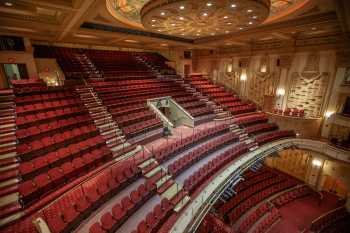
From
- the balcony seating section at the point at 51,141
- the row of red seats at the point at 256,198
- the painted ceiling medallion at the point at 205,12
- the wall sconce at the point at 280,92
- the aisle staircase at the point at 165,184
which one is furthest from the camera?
the wall sconce at the point at 280,92

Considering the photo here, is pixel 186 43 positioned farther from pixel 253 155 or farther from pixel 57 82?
pixel 57 82

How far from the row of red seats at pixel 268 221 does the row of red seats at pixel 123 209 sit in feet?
16.7

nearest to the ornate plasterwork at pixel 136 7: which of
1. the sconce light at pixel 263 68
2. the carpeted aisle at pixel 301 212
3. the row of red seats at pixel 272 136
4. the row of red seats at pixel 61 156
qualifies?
the row of red seats at pixel 61 156

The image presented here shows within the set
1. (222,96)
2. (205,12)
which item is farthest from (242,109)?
(205,12)

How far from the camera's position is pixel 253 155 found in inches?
314

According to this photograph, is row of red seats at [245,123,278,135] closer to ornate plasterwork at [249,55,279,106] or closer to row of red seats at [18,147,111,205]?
ornate plasterwork at [249,55,279,106]

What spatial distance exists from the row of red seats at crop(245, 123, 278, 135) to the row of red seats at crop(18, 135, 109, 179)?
7.57m

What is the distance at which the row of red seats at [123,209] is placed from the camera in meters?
3.87

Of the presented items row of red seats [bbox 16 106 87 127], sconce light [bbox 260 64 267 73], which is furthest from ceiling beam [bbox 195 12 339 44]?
row of red seats [bbox 16 106 87 127]

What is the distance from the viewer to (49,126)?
627cm

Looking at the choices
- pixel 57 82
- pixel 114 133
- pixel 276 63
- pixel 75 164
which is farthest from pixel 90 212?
pixel 276 63

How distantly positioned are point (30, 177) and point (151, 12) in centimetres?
542

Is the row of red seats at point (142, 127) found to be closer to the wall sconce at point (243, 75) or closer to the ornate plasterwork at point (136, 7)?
the ornate plasterwork at point (136, 7)

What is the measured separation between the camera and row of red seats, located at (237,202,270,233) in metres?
7.03
